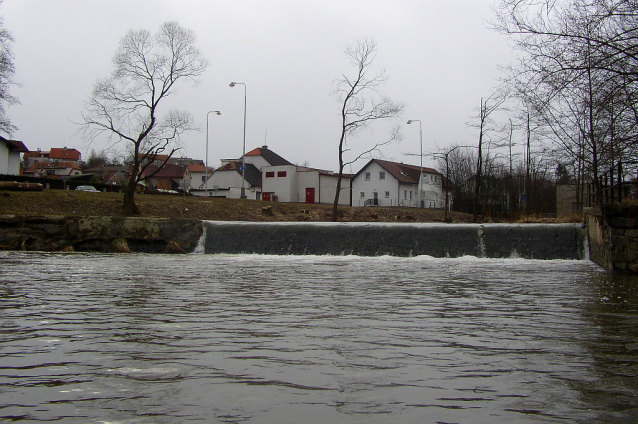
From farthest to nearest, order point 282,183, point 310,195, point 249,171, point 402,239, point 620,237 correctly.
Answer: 1. point 249,171
2. point 282,183
3. point 310,195
4. point 402,239
5. point 620,237

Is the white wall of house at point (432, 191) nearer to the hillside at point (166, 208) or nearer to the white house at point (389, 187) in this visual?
the white house at point (389, 187)

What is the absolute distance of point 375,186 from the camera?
243 feet

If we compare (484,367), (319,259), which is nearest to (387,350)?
(484,367)

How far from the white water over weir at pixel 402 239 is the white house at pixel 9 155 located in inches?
1614

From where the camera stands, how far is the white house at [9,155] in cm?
5460

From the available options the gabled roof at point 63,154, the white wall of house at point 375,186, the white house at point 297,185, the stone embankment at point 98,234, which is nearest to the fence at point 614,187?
the stone embankment at point 98,234

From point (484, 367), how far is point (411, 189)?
71.6m

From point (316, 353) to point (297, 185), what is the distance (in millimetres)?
65941

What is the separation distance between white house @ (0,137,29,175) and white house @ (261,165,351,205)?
26.1 meters

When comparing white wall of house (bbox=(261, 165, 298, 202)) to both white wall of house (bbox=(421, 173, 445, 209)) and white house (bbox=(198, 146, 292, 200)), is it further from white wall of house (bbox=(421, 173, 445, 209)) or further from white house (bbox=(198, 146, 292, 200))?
white wall of house (bbox=(421, 173, 445, 209))

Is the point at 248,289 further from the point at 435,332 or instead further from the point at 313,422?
the point at 313,422

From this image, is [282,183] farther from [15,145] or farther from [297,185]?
[15,145]

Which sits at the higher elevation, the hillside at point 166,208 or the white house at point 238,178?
the white house at point 238,178

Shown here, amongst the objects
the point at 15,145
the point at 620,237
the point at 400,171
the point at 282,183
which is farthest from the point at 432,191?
the point at 620,237
